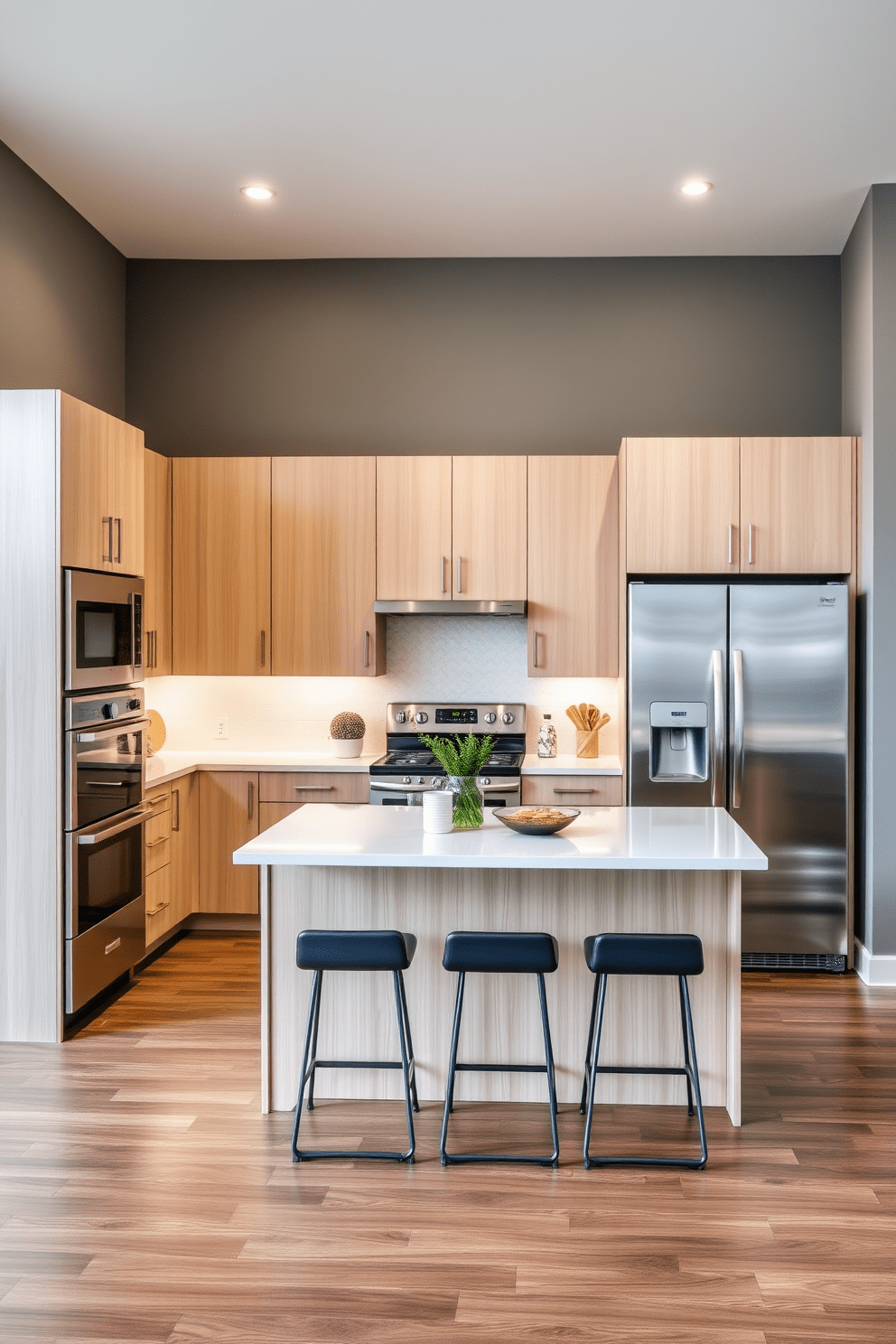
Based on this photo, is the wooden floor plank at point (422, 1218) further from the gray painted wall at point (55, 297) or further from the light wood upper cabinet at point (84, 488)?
the gray painted wall at point (55, 297)

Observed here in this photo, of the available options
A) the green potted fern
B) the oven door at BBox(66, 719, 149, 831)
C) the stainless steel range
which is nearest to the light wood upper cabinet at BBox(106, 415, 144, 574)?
the oven door at BBox(66, 719, 149, 831)

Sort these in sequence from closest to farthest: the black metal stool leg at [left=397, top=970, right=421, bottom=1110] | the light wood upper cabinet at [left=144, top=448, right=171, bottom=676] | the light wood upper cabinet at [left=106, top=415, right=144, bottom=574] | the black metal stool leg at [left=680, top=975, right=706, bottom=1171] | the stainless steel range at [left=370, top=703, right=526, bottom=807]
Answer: the black metal stool leg at [left=680, top=975, right=706, bottom=1171], the black metal stool leg at [left=397, top=970, right=421, bottom=1110], the light wood upper cabinet at [left=106, top=415, right=144, bottom=574], the light wood upper cabinet at [left=144, top=448, right=171, bottom=676], the stainless steel range at [left=370, top=703, right=526, bottom=807]

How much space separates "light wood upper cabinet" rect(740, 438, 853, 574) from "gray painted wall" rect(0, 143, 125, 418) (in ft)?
10.4

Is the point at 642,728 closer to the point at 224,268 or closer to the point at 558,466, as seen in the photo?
the point at 558,466

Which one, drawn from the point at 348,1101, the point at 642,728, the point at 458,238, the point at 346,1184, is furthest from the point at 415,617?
the point at 346,1184

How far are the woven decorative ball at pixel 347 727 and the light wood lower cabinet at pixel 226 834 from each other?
0.47 m

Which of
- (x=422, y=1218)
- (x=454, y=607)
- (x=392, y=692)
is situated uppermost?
(x=454, y=607)

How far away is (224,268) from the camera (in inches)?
216

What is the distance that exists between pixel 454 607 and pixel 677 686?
1174 millimetres

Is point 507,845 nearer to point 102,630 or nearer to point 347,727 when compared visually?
point 102,630

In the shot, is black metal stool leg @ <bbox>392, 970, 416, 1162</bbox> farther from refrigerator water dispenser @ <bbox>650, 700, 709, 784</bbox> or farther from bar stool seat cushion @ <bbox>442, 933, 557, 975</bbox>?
refrigerator water dispenser @ <bbox>650, 700, 709, 784</bbox>

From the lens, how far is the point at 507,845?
3008 mm

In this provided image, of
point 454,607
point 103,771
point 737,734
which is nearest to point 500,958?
point 103,771

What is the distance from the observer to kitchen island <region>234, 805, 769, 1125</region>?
126 inches
